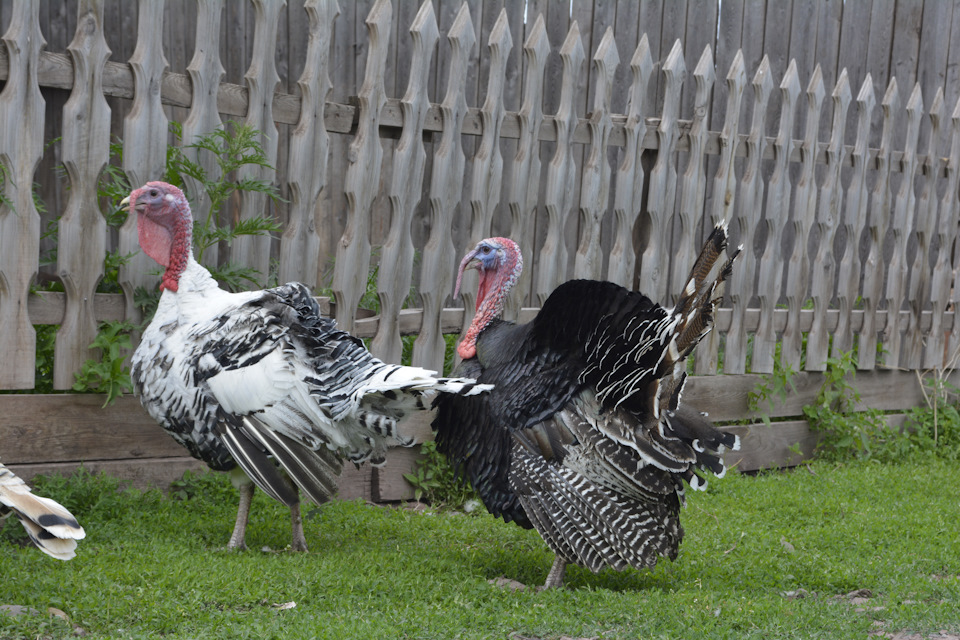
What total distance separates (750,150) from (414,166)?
259 centimetres

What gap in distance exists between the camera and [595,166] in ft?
18.1

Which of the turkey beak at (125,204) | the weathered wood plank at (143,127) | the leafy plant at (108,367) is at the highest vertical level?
the weathered wood plank at (143,127)

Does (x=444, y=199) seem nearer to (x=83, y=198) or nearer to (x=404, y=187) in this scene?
(x=404, y=187)

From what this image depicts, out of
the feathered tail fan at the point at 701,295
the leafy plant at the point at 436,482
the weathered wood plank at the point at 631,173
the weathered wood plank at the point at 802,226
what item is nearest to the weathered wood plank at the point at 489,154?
the leafy plant at the point at 436,482

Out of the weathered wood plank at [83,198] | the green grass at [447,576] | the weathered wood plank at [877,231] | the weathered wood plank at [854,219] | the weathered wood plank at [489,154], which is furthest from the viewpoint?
the weathered wood plank at [877,231]

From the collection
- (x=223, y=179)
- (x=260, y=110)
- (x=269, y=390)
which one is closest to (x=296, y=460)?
(x=269, y=390)

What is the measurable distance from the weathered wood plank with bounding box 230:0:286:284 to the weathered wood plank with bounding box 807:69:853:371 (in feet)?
13.5

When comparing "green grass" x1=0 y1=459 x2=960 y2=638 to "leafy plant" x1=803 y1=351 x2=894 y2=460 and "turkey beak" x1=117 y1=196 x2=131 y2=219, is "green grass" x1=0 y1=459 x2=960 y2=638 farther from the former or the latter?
"turkey beak" x1=117 y1=196 x2=131 y2=219

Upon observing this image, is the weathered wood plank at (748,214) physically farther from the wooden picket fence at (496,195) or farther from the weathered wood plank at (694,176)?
the weathered wood plank at (694,176)

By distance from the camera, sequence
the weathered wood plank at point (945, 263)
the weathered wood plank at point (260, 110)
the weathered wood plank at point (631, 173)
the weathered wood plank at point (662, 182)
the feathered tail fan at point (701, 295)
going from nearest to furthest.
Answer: the feathered tail fan at point (701, 295) → the weathered wood plank at point (260, 110) → the weathered wood plank at point (631, 173) → the weathered wood plank at point (662, 182) → the weathered wood plank at point (945, 263)

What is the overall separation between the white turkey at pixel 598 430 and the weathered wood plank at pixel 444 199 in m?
1.11

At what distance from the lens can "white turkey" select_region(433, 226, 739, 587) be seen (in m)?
3.56

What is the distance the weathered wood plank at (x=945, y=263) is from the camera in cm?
729

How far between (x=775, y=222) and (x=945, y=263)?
2124 millimetres
